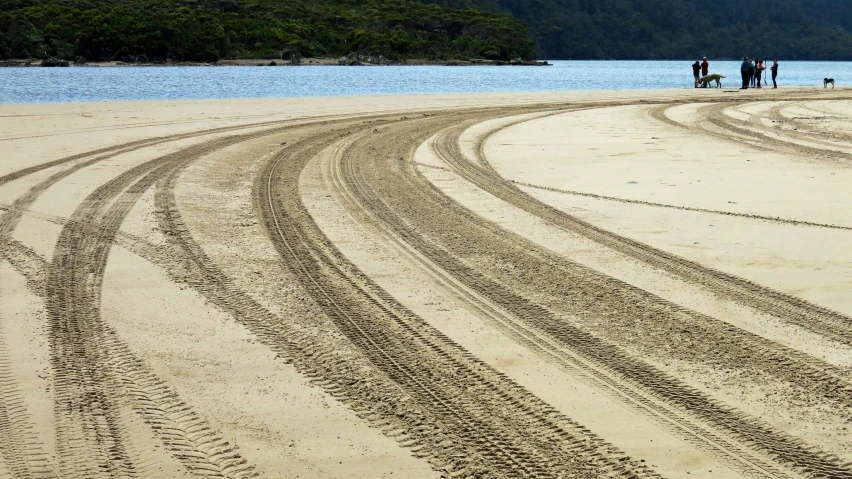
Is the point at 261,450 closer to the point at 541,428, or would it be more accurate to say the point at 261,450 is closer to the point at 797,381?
the point at 541,428

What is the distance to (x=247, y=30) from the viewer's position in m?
121

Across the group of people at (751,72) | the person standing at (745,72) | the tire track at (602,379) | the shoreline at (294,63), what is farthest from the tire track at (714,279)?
the shoreline at (294,63)

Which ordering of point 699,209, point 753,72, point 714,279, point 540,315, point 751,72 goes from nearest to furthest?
point 540,315, point 714,279, point 699,209, point 751,72, point 753,72

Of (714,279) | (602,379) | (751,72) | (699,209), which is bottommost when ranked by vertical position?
(751,72)

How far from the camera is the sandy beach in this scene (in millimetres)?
4098

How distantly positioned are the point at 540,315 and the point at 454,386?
1319 millimetres

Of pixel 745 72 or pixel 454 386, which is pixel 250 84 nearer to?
pixel 745 72

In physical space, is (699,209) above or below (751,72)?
above

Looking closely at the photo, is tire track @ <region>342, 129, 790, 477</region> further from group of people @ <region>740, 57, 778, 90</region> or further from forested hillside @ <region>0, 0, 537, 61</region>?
forested hillside @ <region>0, 0, 537, 61</region>

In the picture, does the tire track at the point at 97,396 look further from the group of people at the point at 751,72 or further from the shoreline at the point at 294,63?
the shoreline at the point at 294,63

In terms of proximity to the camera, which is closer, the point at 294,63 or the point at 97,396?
the point at 97,396

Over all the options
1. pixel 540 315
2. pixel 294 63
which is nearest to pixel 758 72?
pixel 540 315

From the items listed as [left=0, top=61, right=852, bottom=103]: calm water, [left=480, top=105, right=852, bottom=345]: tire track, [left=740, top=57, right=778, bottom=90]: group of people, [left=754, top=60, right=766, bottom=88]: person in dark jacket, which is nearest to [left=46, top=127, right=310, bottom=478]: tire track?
[left=480, top=105, right=852, bottom=345]: tire track

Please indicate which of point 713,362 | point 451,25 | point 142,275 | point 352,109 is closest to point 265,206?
point 142,275
